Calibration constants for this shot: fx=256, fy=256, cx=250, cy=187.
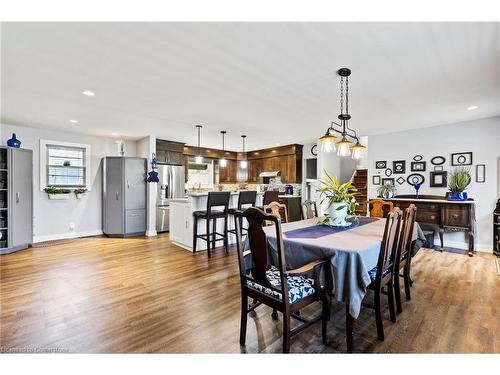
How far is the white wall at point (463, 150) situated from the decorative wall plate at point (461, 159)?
6cm

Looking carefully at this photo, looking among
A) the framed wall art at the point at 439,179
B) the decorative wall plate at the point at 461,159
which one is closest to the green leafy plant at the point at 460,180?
the decorative wall plate at the point at 461,159

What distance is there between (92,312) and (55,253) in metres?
2.75

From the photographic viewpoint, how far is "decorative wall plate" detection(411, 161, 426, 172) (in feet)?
16.9

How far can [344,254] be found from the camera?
177 centimetres

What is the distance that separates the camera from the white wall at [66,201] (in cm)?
518

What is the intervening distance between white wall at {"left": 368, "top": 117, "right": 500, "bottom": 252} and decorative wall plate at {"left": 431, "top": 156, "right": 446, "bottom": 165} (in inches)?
2.0

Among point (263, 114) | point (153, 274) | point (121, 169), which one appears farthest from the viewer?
point (121, 169)

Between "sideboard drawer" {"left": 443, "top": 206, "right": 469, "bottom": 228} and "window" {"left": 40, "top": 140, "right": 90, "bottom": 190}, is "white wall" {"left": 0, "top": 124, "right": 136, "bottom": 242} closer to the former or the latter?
"window" {"left": 40, "top": 140, "right": 90, "bottom": 190}

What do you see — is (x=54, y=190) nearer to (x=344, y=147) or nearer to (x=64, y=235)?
(x=64, y=235)

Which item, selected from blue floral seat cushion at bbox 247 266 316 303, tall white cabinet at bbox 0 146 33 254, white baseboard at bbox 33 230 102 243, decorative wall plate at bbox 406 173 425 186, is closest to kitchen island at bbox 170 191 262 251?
white baseboard at bbox 33 230 102 243

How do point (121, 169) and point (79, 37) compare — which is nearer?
point (79, 37)

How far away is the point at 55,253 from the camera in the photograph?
14.3 ft

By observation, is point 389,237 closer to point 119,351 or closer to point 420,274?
point 420,274
